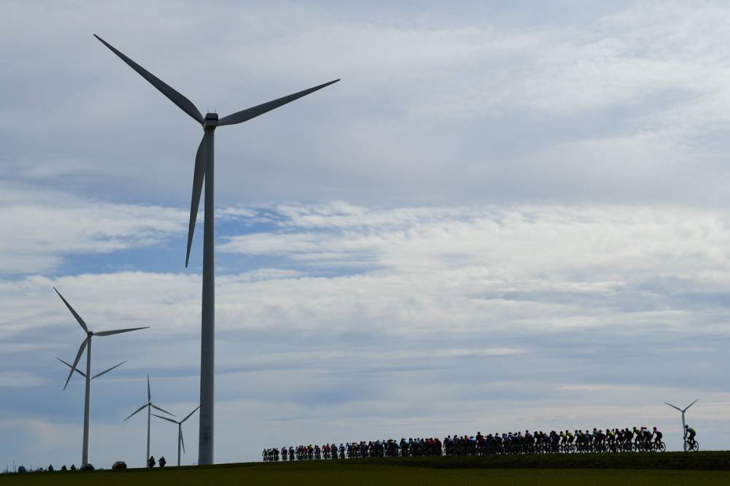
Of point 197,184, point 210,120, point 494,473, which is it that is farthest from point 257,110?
point 494,473

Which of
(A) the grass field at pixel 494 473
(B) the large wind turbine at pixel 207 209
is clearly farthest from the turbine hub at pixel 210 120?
(A) the grass field at pixel 494 473

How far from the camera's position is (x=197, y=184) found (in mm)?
83562

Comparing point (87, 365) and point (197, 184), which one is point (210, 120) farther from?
point (87, 365)

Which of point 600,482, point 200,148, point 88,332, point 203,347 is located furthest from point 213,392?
point 88,332

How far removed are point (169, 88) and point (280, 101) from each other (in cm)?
938

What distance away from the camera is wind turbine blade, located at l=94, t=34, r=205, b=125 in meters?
82.0

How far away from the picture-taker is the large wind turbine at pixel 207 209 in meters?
74.5

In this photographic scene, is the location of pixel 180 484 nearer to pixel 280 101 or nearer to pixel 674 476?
pixel 674 476

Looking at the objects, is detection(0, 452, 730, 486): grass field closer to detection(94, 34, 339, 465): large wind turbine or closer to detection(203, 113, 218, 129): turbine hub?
detection(94, 34, 339, 465): large wind turbine

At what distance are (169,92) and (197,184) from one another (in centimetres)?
811

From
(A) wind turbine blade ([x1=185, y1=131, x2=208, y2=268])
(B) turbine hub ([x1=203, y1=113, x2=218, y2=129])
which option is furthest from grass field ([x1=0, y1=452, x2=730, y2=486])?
(B) turbine hub ([x1=203, y1=113, x2=218, y2=129])

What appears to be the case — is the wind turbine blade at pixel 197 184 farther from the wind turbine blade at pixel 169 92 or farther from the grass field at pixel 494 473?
the grass field at pixel 494 473

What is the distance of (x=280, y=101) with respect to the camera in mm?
84500

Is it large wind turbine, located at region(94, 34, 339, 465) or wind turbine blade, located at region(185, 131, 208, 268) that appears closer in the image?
large wind turbine, located at region(94, 34, 339, 465)
